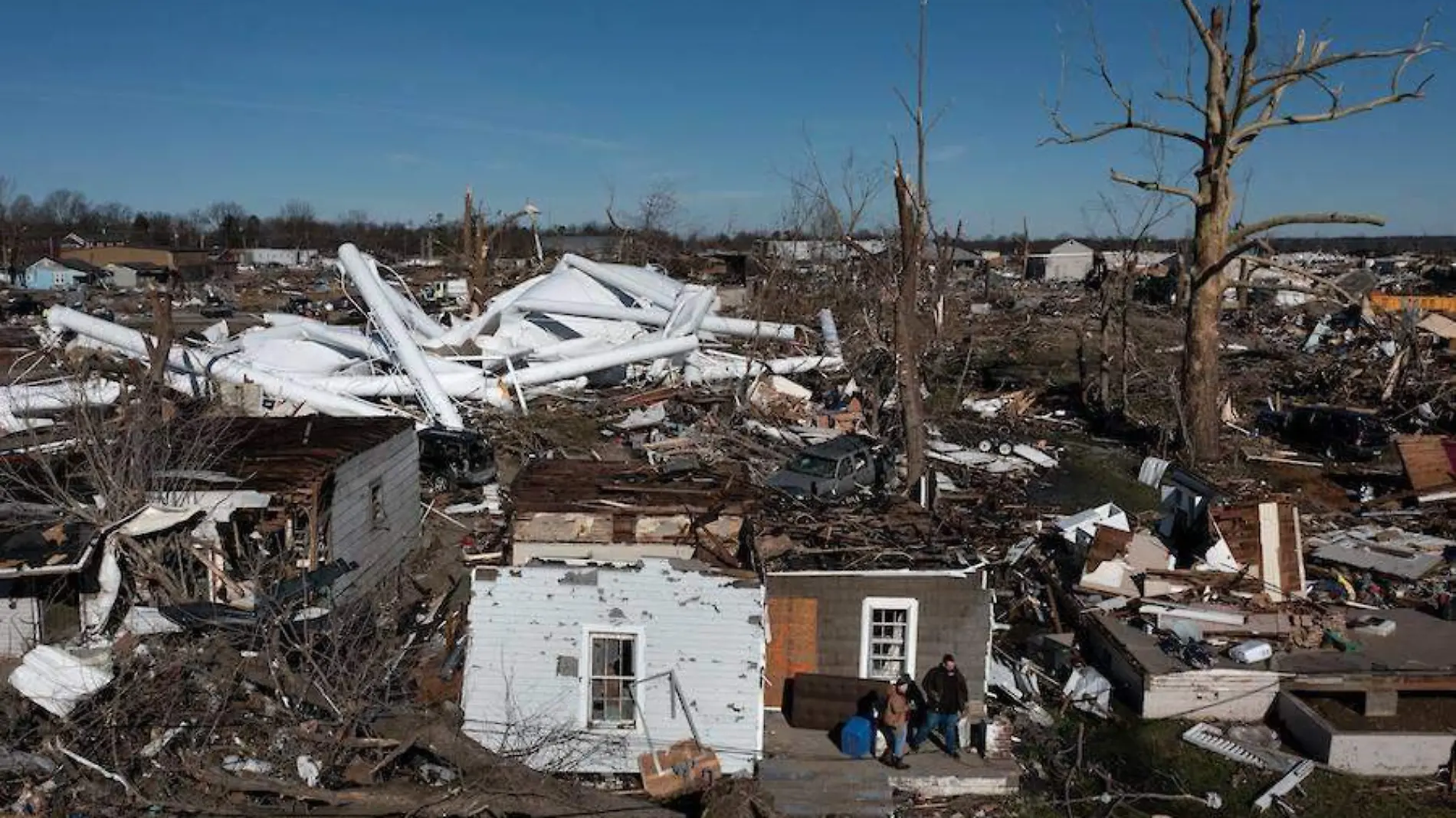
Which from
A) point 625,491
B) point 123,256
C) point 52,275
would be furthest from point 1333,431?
point 123,256

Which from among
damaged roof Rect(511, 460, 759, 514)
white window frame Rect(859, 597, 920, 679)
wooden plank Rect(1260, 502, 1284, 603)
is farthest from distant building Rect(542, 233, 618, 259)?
→ white window frame Rect(859, 597, 920, 679)

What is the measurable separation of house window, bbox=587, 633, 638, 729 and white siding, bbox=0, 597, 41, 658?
6.35 m

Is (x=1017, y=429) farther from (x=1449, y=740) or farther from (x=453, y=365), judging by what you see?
(x=1449, y=740)

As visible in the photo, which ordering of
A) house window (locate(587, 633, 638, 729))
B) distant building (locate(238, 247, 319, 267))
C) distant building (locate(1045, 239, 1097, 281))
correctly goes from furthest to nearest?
distant building (locate(238, 247, 319, 267)) < distant building (locate(1045, 239, 1097, 281)) < house window (locate(587, 633, 638, 729))

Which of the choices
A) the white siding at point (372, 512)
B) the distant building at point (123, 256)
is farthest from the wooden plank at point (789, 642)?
the distant building at point (123, 256)

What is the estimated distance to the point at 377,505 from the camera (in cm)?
1600

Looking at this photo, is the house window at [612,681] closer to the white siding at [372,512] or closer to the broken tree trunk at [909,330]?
the white siding at [372,512]

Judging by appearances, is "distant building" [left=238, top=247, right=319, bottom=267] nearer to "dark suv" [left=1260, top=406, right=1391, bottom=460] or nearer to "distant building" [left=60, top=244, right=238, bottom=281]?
"distant building" [left=60, top=244, right=238, bottom=281]

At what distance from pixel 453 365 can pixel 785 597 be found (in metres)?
18.2

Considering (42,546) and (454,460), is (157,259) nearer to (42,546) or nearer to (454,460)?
(454,460)

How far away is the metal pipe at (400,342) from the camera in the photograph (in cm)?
2431

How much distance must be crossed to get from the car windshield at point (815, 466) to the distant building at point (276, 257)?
95137 mm

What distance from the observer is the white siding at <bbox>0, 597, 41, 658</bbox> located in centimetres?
1141

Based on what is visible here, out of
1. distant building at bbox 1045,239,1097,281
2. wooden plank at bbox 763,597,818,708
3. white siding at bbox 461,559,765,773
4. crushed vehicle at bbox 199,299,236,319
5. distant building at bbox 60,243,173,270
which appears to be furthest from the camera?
distant building at bbox 1045,239,1097,281
